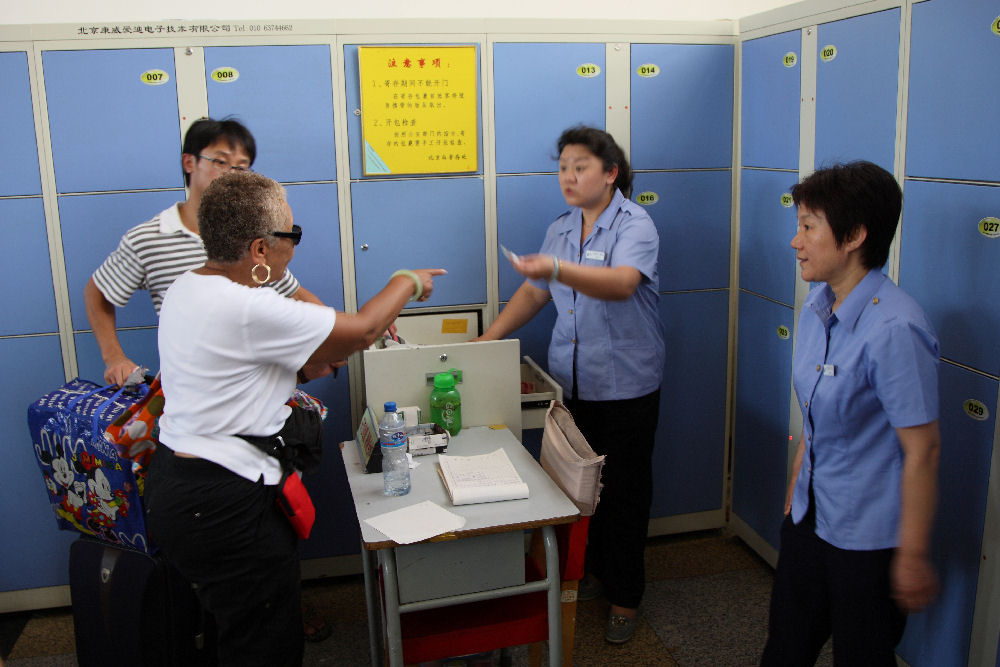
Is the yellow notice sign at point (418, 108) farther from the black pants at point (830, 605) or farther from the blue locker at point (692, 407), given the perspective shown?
the black pants at point (830, 605)

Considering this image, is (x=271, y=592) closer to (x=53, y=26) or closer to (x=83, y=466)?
(x=83, y=466)

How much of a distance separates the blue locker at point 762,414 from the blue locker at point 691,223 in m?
0.20

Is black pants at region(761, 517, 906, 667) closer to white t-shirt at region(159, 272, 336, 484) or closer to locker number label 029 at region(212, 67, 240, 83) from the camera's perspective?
white t-shirt at region(159, 272, 336, 484)

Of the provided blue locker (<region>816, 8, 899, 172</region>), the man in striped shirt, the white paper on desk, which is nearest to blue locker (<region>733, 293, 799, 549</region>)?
blue locker (<region>816, 8, 899, 172</region>)

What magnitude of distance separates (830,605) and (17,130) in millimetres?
2832

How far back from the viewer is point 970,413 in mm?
2121

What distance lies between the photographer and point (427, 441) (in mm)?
2447

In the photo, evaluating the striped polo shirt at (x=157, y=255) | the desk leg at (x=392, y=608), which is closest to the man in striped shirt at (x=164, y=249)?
the striped polo shirt at (x=157, y=255)

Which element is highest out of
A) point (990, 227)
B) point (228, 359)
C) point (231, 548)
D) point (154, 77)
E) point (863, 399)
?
point (154, 77)

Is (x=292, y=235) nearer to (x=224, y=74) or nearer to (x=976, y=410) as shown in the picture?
(x=224, y=74)

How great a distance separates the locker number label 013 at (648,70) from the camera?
10.0 feet

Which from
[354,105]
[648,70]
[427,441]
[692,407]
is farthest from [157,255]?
[692,407]

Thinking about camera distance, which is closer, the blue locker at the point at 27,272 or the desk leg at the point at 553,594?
the desk leg at the point at 553,594

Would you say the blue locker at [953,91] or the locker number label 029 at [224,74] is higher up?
the locker number label 029 at [224,74]
